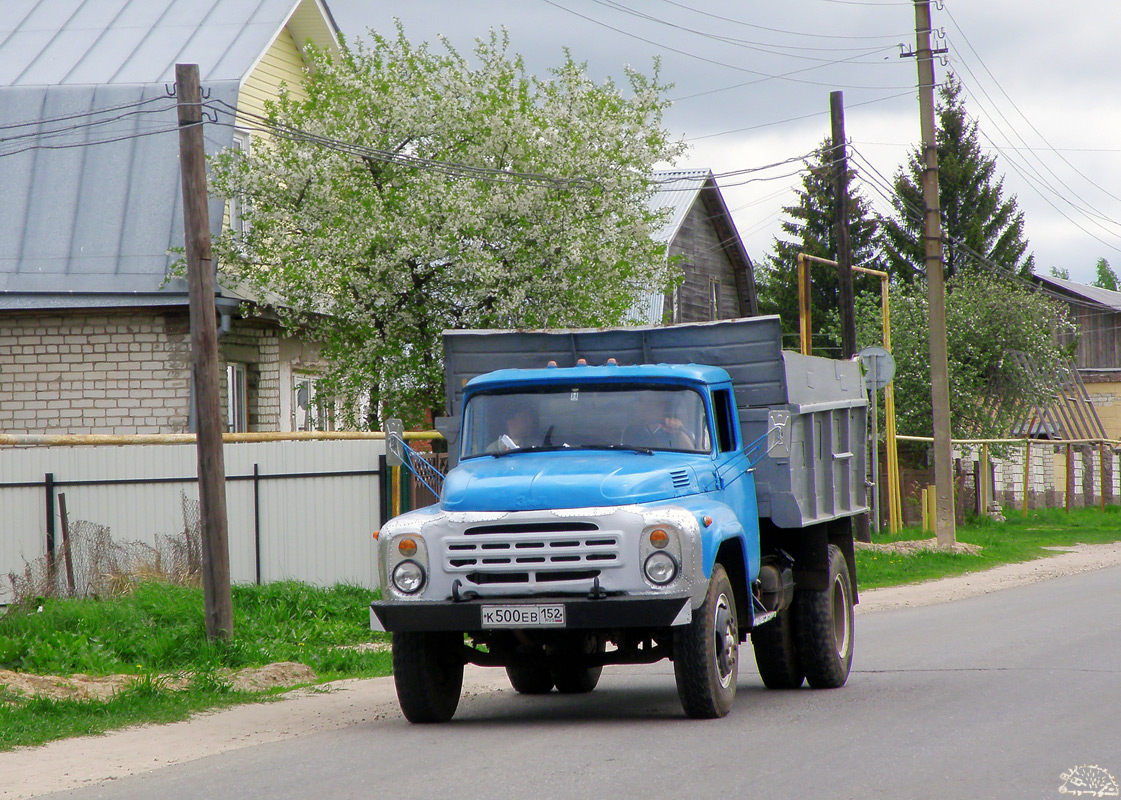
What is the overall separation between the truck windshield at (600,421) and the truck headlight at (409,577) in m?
1.22

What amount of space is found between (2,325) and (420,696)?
45.1 ft

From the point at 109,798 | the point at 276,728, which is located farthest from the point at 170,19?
the point at 109,798

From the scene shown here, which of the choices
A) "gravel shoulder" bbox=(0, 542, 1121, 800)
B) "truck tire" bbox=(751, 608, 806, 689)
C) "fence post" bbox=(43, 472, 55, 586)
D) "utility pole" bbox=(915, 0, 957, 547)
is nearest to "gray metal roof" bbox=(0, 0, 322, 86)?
"fence post" bbox=(43, 472, 55, 586)

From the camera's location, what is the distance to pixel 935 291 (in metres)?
24.5

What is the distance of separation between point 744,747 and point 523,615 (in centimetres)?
148

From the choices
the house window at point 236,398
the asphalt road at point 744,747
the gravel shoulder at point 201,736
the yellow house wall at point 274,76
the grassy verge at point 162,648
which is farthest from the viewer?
the yellow house wall at point 274,76

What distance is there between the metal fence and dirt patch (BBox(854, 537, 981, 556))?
994cm

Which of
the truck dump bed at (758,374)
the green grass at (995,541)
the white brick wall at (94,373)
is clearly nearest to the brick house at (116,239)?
the white brick wall at (94,373)

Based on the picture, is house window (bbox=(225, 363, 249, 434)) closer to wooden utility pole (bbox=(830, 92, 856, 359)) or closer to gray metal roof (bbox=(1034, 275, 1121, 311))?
wooden utility pole (bbox=(830, 92, 856, 359))

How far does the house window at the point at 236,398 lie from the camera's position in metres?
21.5

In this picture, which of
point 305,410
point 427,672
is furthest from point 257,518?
point 427,672

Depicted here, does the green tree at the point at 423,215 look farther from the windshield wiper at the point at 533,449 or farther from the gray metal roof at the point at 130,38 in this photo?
the windshield wiper at the point at 533,449

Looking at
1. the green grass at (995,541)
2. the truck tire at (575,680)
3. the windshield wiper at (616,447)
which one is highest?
the windshield wiper at (616,447)

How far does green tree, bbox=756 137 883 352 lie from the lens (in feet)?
195
